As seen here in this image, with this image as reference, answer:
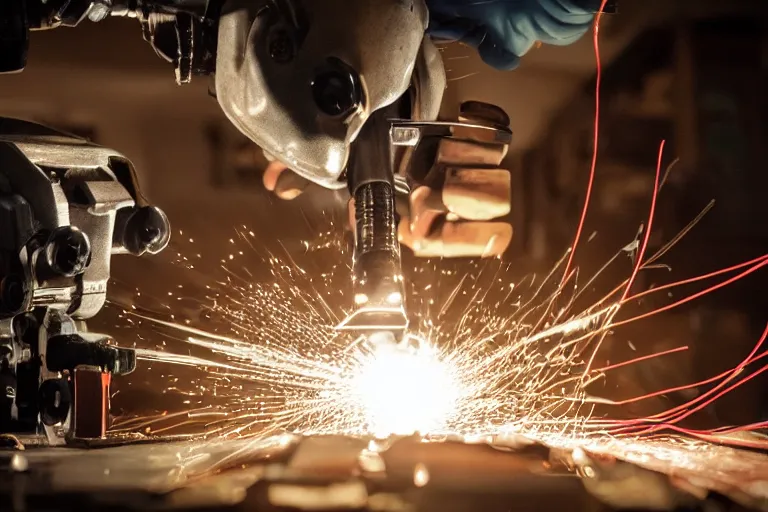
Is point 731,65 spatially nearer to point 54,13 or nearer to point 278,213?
point 278,213

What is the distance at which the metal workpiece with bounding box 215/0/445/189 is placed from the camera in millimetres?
794

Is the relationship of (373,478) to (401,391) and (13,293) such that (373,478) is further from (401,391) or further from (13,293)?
(13,293)

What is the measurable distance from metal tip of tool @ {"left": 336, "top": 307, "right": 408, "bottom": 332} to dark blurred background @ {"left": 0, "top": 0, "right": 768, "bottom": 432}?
1.25ft

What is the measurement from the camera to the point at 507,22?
995 millimetres

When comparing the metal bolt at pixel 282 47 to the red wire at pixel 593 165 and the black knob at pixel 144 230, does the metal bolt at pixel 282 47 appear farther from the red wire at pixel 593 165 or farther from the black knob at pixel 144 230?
the red wire at pixel 593 165

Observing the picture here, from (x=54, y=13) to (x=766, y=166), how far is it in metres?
1.27

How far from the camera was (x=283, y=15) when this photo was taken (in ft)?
2.63

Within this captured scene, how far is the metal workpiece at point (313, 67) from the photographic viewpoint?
79cm

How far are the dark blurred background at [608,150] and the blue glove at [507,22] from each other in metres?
0.15

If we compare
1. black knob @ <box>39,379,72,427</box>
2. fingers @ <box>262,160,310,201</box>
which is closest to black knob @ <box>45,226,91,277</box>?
black knob @ <box>39,379,72,427</box>

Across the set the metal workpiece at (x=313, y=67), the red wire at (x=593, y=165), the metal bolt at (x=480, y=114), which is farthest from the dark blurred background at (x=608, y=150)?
the metal workpiece at (x=313, y=67)

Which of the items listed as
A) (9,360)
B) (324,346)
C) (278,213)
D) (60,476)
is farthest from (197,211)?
(60,476)

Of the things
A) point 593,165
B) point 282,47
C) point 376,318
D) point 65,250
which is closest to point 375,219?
point 376,318

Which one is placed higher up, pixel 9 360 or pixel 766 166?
pixel 766 166
